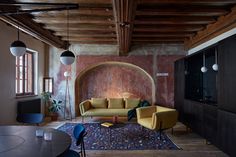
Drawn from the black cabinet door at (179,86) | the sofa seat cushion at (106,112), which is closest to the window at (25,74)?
the sofa seat cushion at (106,112)

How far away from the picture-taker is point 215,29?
18.8ft

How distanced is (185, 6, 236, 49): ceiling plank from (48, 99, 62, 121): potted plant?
5429 mm

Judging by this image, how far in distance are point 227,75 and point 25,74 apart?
6028mm

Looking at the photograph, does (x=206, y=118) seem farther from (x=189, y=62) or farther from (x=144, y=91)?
(x=144, y=91)

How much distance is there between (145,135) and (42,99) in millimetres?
4336

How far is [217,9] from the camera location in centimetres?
470

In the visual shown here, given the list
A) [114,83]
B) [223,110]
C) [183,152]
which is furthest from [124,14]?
[114,83]

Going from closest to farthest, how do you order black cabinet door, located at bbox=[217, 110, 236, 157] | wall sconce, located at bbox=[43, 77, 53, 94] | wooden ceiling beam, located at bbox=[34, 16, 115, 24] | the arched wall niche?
black cabinet door, located at bbox=[217, 110, 236, 157]
wooden ceiling beam, located at bbox=[34, 16, 115, 24]
wall sconce, located at bbox=[43, 77, 53, 94]
the arched wall niche

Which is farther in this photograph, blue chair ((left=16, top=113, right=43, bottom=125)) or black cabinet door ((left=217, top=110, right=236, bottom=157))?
blue chair ((left=16, top=113, right=43, bottom=125))

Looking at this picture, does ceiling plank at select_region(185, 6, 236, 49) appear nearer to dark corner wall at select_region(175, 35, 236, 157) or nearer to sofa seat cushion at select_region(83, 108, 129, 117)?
dark corner wall at select_region(175, 35, 236, 157)

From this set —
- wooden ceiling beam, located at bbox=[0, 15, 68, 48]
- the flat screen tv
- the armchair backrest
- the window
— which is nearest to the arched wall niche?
the window

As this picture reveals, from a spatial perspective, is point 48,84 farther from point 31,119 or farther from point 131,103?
point 31,119

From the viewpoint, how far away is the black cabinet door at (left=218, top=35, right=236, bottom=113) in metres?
3.97

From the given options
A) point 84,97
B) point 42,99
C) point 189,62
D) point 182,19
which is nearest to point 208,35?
point 189,62
